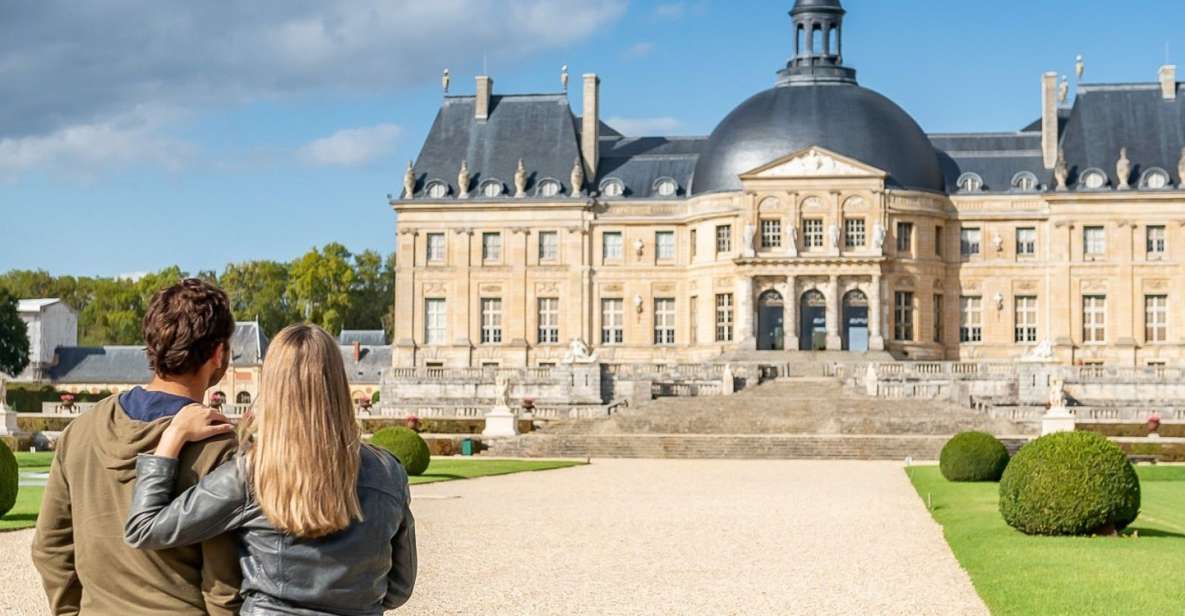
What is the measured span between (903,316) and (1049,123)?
31.5ft

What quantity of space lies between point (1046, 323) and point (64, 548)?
5715 centimetres

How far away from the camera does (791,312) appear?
57.4 meters

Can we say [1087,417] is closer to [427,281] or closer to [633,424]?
[633,424]

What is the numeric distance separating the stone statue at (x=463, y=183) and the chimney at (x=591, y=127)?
448 cm

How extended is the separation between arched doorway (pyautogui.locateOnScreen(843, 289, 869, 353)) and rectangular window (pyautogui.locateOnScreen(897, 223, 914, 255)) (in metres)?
2.35

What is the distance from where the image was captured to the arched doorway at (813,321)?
190 feet

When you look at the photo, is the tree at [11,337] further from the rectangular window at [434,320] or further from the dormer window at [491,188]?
the dormer window at [491,188]

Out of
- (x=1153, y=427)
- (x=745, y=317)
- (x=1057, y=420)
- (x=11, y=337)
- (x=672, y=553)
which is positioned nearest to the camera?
(x=672, y=553)

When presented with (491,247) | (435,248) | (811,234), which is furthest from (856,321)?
(435,248)

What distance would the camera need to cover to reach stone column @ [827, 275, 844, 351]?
56.9m

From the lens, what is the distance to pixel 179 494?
4.69m

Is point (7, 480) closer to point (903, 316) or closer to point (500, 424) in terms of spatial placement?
point (500, 424)

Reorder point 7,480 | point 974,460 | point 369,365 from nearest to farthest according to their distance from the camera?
point 7,480, point 974,460, point 369,365

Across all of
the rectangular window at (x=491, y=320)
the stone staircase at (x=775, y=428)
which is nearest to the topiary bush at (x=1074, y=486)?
the stone staircase at (x=775, y=428)
